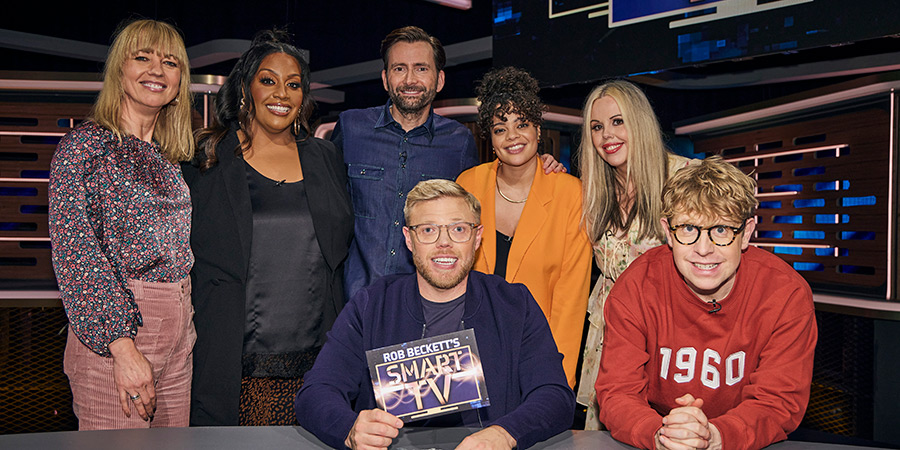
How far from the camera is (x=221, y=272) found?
231 cm

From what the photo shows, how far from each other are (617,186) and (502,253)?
0.56 meters

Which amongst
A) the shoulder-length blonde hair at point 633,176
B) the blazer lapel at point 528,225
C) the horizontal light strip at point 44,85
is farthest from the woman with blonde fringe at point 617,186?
the horizontal light strip at point 44,85

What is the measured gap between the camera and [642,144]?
2.56 m

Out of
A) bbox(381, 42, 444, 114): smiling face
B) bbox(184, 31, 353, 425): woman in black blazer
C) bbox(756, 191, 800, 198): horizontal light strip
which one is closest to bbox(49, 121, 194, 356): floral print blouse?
bbox(184, 31, 353, 425): woman in black blazer

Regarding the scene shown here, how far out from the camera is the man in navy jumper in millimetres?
1806

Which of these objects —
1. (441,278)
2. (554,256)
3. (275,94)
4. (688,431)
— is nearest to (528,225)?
(554,256)

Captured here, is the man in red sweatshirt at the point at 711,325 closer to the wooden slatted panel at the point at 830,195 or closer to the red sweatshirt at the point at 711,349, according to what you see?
the red sweatshirt at the point at 711,349

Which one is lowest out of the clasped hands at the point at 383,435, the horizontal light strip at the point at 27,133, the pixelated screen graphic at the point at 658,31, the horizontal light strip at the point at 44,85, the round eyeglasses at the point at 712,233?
the clasped hands at the point at 383,435

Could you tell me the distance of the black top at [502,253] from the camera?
2639mm

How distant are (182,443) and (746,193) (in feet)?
5.21

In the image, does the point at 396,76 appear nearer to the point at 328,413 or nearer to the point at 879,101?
the point at 328,413

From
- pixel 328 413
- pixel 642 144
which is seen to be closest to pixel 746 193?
pixel 642 144

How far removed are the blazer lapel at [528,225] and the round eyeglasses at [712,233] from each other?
2.85 feet

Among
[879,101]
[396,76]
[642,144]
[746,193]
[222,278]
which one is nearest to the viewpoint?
[746,193]
